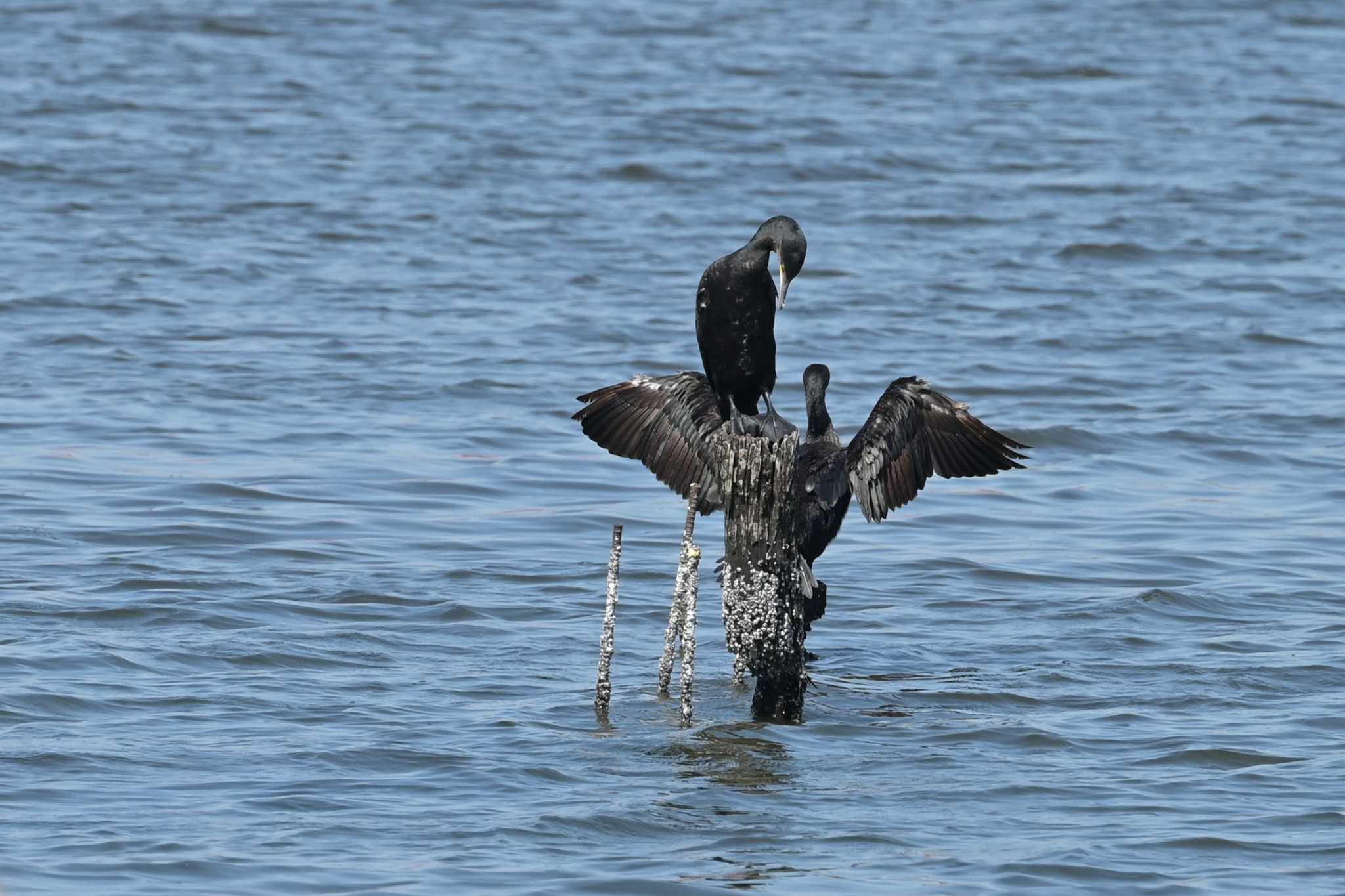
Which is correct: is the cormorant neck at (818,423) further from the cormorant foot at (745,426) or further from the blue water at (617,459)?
the blue water at (617,459)

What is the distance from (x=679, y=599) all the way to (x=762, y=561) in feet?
1.11

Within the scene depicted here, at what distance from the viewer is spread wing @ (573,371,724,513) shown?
8477 millimetres

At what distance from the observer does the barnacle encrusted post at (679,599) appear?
757 centimetres

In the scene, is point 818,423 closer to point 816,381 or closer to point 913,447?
point 816,381

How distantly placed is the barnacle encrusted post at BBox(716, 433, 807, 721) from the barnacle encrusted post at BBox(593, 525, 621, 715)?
0.41m

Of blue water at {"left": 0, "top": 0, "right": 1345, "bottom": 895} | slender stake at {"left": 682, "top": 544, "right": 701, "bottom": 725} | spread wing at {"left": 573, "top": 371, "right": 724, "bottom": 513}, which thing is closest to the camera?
blue water at {"left": 0, "top": 0, "right": 1345, "bottom": 895}

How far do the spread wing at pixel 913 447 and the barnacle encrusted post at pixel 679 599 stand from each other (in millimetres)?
668

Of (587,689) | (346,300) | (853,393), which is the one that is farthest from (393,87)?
(587,689)

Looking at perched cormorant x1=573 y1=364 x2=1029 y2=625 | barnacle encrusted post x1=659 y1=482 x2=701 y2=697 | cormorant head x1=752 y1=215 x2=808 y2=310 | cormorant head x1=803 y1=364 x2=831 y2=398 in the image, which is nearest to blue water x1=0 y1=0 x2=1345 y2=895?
barnacle encrusted post x1=659 y1=482 x2=701 y2=697

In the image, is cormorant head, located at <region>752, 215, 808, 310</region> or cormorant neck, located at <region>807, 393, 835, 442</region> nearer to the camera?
cormorant head, located at <region>752, 215, 808, 310</region>

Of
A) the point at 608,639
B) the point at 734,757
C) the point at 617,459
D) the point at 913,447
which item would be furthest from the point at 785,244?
the point at 617,459

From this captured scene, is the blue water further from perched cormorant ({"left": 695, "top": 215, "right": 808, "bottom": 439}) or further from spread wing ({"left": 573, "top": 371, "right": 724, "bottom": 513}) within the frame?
perched cormorant ({"left": 695, "top": 215, "right": 808, "bottom": 439})

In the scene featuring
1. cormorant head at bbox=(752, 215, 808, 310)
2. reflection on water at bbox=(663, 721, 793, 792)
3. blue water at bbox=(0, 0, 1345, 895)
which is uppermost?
cormorant head at bbox=(752, 215, 808, 310)

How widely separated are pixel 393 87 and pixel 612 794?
18.0 m
